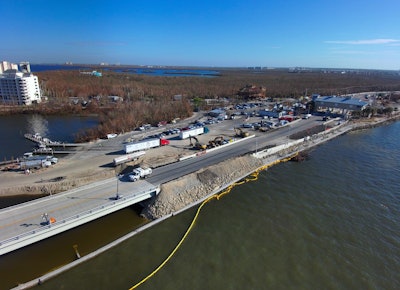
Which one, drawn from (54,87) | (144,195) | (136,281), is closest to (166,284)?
(136,281)

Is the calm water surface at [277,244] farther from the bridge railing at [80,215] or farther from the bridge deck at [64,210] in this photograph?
the bridge deck at [64,210]

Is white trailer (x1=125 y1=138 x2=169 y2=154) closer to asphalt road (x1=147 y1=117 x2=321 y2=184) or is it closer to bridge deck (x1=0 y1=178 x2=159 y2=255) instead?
asphalt road (x1=147 y1=117 x2=321 y2=184)

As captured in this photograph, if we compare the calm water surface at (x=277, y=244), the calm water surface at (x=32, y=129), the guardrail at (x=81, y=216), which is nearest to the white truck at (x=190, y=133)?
the calm water surface at (x=277, y=244)

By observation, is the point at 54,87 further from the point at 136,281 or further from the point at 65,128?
the point at 136,281

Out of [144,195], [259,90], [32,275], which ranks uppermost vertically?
[259,90]

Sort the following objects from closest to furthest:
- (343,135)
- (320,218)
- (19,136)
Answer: (320,218), (19,136), (343,135)

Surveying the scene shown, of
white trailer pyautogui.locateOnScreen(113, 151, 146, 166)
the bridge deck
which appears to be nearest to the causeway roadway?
the bridge deck
